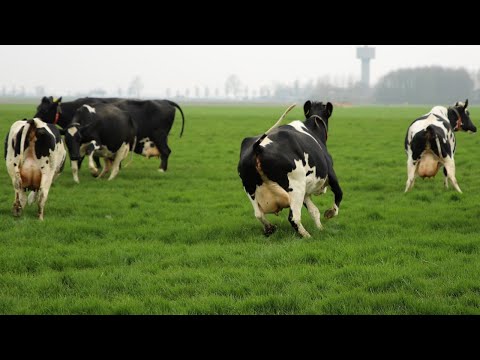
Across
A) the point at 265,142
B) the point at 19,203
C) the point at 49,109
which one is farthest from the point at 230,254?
the point at 49,109

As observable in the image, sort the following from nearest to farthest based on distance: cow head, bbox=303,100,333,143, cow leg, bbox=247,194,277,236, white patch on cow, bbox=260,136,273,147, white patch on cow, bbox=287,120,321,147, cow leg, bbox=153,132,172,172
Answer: white patch on cow, bbox=260,136,273,147, cow leg, bbox=247,194,277,236, white patch on cow, bbox=287,120,321,147, cow head, bbox=303,100,333,143, cow leg, bbox=153,132,172,172

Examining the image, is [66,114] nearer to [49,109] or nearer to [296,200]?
[49,109]

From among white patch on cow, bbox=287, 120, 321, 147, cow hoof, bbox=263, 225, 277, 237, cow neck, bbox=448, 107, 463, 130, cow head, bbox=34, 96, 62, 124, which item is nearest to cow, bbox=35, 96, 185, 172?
cow head, bbox=34, 96, 62, 124

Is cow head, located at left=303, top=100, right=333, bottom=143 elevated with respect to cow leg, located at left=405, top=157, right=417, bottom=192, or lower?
elevated

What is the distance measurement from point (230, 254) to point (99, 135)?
27.9 ft

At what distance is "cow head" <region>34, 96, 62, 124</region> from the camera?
54.3 ft

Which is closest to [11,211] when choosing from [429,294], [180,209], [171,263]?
[180,209]

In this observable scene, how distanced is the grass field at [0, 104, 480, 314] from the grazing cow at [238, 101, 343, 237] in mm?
518

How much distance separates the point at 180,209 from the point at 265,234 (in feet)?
10.6

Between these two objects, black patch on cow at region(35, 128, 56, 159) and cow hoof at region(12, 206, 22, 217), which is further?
cow hoof at region(12, 206, 22, 217)

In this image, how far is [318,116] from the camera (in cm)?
1063

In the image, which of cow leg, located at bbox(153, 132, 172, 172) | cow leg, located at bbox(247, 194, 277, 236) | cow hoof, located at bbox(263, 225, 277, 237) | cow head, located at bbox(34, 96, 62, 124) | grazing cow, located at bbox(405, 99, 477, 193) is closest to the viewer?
cow leg, located at bbox(247, 194, 277, 236)

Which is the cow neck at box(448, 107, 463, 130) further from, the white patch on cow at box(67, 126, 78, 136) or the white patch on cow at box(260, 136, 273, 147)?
the white patch on cow at box(260, 136, 273, 147)
